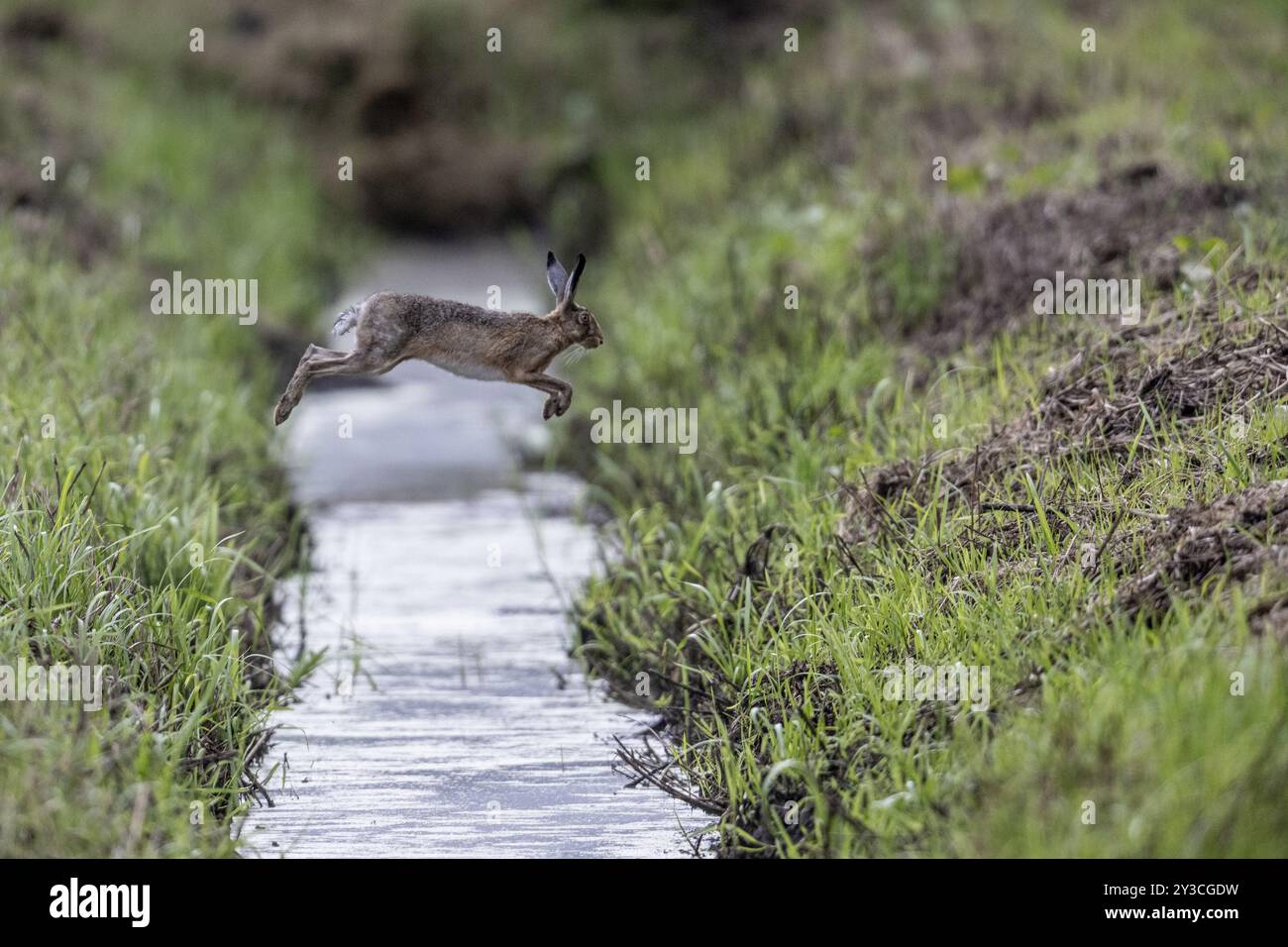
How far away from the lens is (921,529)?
7926 mm

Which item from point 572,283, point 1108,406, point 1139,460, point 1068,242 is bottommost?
point 1139,460

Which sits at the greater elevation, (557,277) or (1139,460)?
(557,277)

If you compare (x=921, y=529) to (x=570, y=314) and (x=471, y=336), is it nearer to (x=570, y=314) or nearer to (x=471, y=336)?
(x=570, y=314)

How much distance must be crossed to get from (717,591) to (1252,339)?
2.66 metres

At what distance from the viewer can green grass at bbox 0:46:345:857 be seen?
19.9ft

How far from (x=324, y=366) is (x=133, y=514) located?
2.98 metres

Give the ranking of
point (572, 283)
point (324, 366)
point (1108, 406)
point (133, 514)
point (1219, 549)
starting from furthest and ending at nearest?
1. point (133, 514)
2. point (1108, 406)
3. point (1219, 549)
4. point (572, 283)
5. point (324, 366)

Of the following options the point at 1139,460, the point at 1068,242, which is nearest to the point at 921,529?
the point at 1139,460

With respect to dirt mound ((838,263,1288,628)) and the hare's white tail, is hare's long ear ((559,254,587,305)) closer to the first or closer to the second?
the hare's white tail

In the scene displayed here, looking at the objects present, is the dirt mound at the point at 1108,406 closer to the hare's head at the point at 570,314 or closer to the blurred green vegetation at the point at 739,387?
the blurred green vegetation at the point at 739,387

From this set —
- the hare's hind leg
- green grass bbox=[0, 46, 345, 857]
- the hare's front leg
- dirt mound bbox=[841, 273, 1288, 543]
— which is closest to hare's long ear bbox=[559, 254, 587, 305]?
the hare's front leg

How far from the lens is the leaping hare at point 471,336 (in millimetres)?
6078
